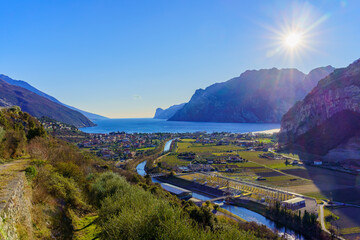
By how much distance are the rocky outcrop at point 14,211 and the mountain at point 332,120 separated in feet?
266

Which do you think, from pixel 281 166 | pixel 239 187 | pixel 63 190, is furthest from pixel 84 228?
pixel 281 166

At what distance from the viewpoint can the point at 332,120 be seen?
83438 millimetres

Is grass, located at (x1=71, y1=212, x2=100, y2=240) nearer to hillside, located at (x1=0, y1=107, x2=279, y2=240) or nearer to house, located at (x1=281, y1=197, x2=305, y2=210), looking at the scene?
hillside, located at (x1=0, y1=107, x2=279, y2=240)

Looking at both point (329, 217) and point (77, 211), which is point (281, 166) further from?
point (77, 211)

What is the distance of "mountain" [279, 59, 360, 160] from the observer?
71594 millimetres

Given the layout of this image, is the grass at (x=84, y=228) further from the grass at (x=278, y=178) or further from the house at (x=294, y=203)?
the grass at (x=278, y=178)

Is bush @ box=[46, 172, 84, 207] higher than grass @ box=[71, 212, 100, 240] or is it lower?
higher

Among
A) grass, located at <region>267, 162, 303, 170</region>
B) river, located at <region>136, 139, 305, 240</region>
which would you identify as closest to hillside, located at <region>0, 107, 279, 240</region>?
river, located at <region>136, 139, 305, 240</region>

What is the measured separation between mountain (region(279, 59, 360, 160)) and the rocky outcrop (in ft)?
266

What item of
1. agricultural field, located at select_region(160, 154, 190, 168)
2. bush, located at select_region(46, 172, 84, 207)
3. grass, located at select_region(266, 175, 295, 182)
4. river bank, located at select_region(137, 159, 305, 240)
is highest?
bush, located at select_region(46, 172, 84, 207)

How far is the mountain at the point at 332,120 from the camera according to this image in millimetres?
71594

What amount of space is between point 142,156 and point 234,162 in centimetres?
2978

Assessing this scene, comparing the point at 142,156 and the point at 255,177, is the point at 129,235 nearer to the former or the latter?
the point at 255,177

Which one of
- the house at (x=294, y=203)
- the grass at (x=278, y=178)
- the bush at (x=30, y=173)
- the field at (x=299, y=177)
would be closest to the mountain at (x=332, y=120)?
the field at (x=299, y=177)
